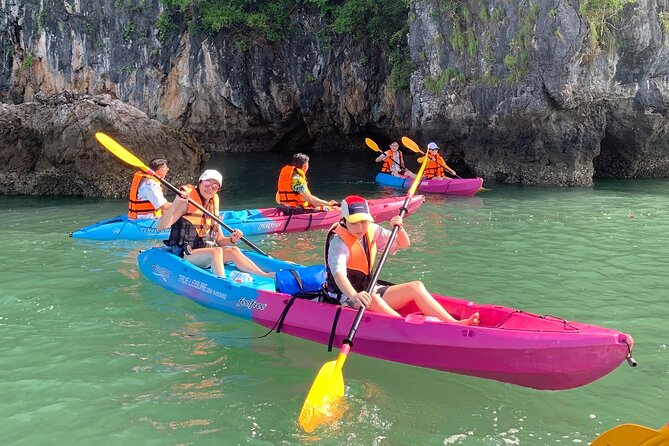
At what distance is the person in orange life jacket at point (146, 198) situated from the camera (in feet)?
29.1

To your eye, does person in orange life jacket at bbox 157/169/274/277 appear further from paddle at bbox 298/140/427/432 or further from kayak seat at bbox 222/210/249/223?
kayak seat at bbox 222/210/249/223

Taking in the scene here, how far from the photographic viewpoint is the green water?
159 inches

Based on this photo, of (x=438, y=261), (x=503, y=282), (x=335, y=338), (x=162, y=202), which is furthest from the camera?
(x=162, y=202)

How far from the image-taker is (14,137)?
46.6 feet

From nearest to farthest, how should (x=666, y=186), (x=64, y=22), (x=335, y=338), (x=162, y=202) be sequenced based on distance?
(x=335, y=338)
(x=162, y=202)
(x=666, y=186)
(x=64, y=22)

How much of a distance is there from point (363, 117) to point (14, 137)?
38.7 feet

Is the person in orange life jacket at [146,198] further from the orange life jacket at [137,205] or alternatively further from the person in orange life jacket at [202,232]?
the person in orange life jacket at [202,232]

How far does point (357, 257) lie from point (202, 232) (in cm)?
257

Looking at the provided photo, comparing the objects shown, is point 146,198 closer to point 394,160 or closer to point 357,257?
point 357,257

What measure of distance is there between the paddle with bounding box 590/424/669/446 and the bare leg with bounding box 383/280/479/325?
189 cm

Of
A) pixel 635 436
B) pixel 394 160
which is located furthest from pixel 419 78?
pixel 635 436

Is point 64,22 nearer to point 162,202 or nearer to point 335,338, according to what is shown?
point 162,202

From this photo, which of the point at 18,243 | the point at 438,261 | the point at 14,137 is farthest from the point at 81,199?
the point at 438,261

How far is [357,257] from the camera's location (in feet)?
17.1
